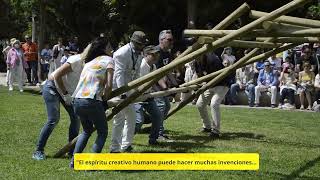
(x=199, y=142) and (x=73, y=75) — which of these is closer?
(x=73, y=75)

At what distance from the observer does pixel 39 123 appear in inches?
487

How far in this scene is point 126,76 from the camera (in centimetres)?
855

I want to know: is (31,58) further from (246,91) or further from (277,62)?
(277,62)

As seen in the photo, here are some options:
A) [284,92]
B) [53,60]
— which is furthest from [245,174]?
[53,60]

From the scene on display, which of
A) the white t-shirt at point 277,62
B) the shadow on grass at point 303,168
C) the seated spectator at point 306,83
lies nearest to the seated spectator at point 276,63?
the white t-shirt at point 277,62

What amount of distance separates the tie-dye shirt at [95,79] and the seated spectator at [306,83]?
11.7 meters

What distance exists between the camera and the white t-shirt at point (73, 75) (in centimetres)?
788

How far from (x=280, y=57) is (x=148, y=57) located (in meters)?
12.1

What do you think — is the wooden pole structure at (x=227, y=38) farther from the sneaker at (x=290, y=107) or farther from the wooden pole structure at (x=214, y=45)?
the sneaker at (x=290, y=107)

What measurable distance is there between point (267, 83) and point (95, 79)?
12.5 meters

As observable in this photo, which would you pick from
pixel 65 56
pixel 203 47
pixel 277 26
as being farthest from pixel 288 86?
pixel 277 26

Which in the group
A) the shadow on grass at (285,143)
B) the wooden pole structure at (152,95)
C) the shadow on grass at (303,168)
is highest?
the wooden pole structure at (152,95)

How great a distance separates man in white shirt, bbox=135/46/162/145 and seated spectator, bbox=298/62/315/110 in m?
8.67

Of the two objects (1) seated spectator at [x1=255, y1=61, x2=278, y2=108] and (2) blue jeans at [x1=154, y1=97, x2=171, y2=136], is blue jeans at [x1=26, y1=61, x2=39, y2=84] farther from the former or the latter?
(2) blue jeans at [x1=154, y1=97, x2=171, y2=136]
